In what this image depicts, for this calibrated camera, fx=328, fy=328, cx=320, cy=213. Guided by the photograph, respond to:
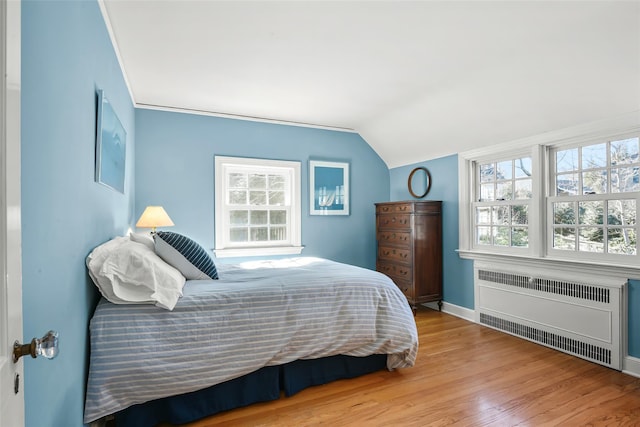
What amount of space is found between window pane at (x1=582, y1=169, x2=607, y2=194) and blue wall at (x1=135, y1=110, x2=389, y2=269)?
2.53m

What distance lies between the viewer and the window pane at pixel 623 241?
2566mm

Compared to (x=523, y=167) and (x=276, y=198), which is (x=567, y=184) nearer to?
(x=523, y=167)

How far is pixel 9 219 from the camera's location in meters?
0.61

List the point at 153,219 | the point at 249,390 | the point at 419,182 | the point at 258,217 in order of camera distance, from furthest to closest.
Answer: the point at 419,182
the point at 258,217
the point at 153,219
the point at 249,390

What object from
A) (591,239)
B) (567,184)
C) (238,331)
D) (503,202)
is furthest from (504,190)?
(238,331)

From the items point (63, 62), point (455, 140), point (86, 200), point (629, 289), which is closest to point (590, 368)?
point (629, 289)

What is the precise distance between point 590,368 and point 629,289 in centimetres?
68

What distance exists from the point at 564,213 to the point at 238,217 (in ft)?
11.4

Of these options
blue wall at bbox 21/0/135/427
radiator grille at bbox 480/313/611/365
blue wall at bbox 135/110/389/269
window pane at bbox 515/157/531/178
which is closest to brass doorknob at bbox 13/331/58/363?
blue wall at bbox 21/0/135/427

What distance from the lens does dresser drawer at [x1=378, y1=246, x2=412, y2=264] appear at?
3.99m

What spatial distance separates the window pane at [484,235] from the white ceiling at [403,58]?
3.21ft

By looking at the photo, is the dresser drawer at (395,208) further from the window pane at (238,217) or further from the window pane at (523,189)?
the window pane at (238,217)

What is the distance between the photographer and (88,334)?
65.3 inches

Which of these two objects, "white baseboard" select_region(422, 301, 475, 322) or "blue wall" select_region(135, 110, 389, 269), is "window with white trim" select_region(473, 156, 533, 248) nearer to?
"white baseboard" select_region(422, 301, 475, 322)
